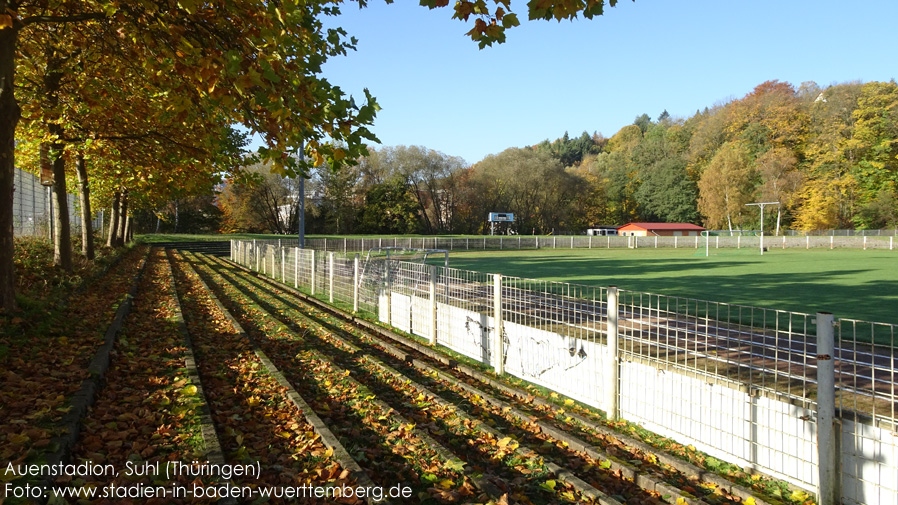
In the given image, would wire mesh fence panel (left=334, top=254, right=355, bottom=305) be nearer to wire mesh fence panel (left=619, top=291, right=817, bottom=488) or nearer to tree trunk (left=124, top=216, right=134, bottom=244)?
wire mesh fence panel (left=619, top=291, right=817, bottom=488)

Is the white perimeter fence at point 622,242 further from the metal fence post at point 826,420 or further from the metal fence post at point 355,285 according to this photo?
the metal fence post at point 826,420

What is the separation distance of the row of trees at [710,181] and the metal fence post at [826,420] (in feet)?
202

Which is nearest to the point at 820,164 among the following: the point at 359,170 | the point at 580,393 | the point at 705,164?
the point at 705,164

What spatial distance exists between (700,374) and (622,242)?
59.6 m

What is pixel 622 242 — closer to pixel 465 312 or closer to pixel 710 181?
pixel 710 181

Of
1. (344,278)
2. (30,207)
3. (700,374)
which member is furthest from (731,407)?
(30,207)

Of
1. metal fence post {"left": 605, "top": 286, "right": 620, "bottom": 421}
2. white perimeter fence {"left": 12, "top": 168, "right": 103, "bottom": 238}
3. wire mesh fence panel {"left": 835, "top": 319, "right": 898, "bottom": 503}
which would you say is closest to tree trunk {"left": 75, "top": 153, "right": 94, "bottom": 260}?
white perimeter fence {"left": 12, "top": 168, "right": 103, "bottom": 238}

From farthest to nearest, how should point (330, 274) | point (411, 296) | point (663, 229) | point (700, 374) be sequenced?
point (663, 229), point (330, 274), point (411, 296), point (700, 374)

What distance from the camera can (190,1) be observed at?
4.29m

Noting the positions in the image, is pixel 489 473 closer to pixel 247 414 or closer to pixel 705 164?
pixel 247 414

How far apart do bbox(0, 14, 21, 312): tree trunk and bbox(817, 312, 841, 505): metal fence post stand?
8976 millimetres

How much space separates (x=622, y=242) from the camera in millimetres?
61125

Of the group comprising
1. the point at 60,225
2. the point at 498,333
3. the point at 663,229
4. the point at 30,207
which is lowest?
the point at 498,333

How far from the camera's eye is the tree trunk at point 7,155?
22.1ft
